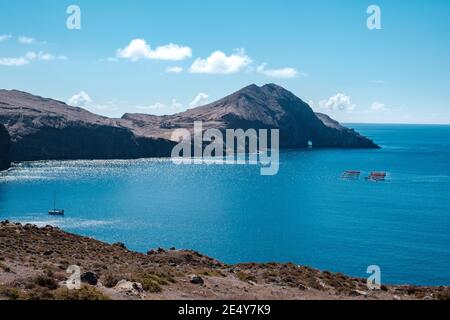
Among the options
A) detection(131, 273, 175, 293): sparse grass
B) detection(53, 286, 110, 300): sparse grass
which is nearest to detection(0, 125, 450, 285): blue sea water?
detection(131, 273, 175, 293): sparse grass

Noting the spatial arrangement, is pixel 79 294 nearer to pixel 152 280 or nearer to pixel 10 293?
pixel 10 293

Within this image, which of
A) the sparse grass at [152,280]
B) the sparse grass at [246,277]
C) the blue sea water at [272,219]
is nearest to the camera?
the sparse grass at [152,280]

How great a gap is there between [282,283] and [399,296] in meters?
8.58

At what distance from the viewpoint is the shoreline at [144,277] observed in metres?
29.7

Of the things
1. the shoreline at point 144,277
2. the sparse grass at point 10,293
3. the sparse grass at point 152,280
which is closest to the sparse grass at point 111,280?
the shoreline at point 144,277

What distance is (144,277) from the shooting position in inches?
1329

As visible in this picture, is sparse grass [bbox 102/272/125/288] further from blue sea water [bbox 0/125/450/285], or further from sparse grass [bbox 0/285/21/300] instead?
blue sea water [bbox 0/125/450/285]

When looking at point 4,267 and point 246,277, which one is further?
point 246,277

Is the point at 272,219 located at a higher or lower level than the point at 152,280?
lower

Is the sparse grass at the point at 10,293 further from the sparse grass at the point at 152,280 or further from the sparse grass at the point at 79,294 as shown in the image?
the sparse grass at the point at 152,280

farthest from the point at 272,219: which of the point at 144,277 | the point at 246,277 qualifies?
the point at 144,277

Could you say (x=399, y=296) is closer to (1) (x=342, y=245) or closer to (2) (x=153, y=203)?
(1) (x=342, y=245)

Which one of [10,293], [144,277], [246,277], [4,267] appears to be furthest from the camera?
[246,277]

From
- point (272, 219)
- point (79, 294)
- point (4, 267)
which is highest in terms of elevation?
point (79, 294)
